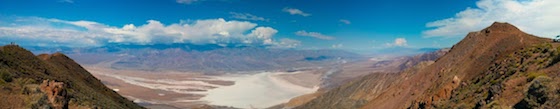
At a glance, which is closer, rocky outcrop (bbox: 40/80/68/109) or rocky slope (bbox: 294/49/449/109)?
rocky outcrop (bbox: 40/80/68/109)

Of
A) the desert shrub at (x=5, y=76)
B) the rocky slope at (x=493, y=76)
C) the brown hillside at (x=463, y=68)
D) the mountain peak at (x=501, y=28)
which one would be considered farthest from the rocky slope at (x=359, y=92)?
the desert shrub at (x=5, y=76)

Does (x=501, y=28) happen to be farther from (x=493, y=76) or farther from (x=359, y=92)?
(x=359, y=92)

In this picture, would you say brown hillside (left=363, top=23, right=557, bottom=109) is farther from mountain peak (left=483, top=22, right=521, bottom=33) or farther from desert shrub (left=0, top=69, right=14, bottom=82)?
desert shrub (left=0, top=69, right=14, bottom=82)

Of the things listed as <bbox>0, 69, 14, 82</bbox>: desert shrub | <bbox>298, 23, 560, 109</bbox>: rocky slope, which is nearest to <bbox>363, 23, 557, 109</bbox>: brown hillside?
<bbox>298, 23, 560, 109</bbox>: rocky slope

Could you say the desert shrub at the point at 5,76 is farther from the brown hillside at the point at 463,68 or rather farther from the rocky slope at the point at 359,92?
the rocky slope at the point at 359,92

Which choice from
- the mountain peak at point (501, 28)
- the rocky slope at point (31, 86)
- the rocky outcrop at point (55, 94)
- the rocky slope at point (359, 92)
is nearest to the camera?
the rocky slope at point (31, 86)

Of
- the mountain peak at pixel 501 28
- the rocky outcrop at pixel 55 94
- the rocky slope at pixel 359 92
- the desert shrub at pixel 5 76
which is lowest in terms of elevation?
the rocky slope at pixel 359 92

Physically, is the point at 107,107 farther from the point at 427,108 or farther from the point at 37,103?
the point at 427,108

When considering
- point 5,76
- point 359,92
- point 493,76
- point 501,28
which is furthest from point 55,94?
point 359,92
